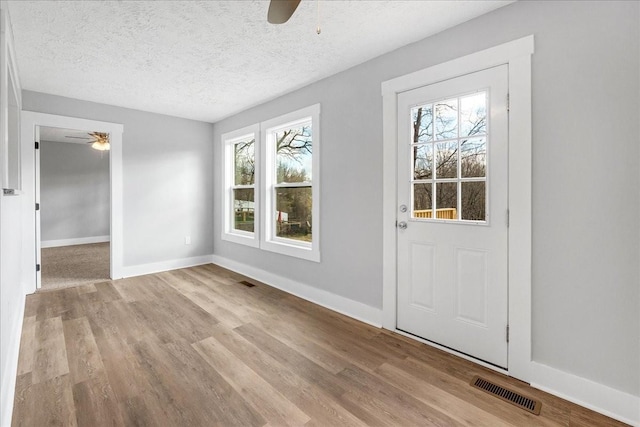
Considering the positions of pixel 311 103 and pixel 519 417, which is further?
pixel 311 103

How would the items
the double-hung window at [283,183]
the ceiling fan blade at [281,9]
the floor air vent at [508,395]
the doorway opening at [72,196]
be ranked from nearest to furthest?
1. the ceiling fan blade at [281,9]
2. the floor air vent at [508,395]
3. the double-hung window at [283,183]
4. the doorway opening at [72,196]

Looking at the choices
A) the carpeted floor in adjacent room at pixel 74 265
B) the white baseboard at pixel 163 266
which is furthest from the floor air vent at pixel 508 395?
the carpeted floor in adjacent room at pixel 74 265

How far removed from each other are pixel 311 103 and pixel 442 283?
2330 mm

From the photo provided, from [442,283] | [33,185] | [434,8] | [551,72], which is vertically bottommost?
[442,283]

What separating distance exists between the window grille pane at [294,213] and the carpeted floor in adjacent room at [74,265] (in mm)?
2681

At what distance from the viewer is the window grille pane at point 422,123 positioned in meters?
2.50

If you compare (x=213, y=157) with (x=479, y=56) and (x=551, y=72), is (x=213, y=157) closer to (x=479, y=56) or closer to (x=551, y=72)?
(x=479, y=56)

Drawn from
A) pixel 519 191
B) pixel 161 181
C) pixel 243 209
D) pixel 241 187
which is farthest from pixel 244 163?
pixel 519 191

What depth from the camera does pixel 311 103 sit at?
3498mm

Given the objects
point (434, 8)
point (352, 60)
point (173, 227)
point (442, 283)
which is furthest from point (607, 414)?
point (173, 227)

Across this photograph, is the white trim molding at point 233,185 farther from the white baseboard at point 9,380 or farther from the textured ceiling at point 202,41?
the white baseboard at point 9,380

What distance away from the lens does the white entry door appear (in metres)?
2.14

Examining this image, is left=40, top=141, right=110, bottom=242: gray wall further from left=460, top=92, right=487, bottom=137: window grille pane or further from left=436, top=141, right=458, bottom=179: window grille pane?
left=460, top=92, right=487, bottom=137: window grille pane

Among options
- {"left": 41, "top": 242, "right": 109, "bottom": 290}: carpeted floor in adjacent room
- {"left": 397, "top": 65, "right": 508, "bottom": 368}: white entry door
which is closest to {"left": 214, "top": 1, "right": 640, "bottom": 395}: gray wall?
{"left": 397, "top": 65, "right": 508, "bottom": 368}: white entry door
